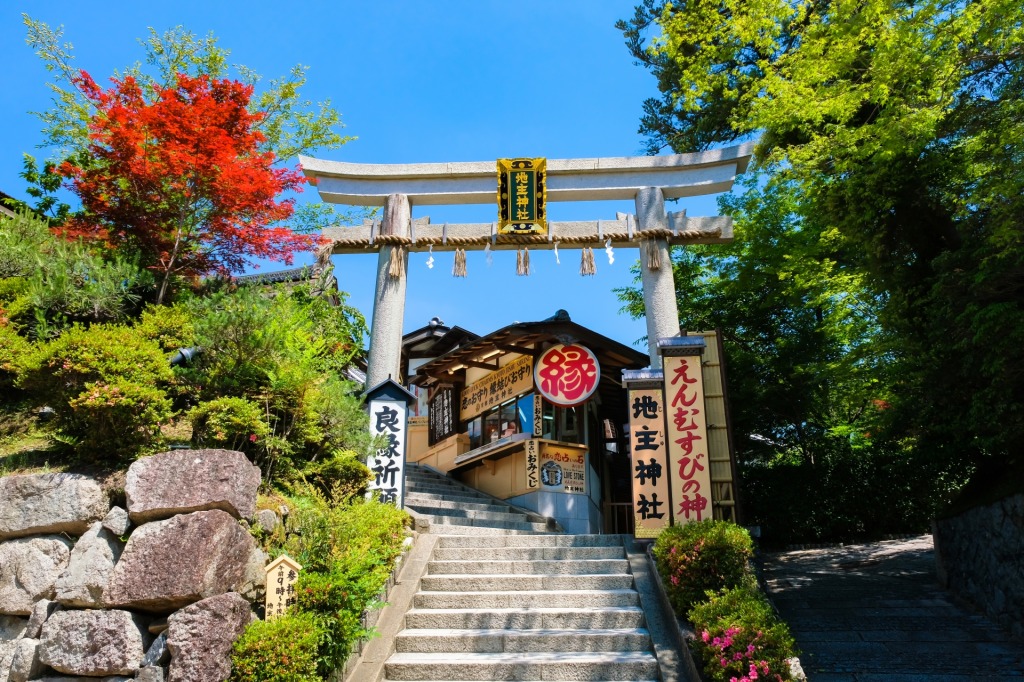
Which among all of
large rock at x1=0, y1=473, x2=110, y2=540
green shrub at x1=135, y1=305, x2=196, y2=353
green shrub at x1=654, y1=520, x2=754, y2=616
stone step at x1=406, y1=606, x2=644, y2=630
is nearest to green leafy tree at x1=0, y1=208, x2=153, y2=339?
green shrub at x1=135, y1=305, x2=196, y2=353

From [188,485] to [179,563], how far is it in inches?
30.9

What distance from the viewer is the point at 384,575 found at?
6.84 meters

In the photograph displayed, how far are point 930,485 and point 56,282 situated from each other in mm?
16774

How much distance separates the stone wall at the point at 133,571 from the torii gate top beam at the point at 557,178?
302 inches

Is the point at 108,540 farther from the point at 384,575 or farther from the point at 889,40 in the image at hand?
the point at 889,40

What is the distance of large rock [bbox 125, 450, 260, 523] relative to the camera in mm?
6633

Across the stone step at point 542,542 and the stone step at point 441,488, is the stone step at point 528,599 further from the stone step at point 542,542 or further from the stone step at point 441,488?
the stone step at point 441,488

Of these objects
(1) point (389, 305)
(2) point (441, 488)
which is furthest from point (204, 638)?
(2) point (441, 488)

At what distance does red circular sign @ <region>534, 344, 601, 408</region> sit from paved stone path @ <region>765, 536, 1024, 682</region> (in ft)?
15.7

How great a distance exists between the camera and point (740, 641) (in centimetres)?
548

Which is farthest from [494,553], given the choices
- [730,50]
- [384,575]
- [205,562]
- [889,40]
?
[730,50]

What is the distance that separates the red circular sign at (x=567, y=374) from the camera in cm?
1405

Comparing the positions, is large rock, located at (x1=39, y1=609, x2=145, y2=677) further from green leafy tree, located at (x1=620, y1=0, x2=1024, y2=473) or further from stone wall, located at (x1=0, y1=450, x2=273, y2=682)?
green leafy tree, located at (x1=620, y1=0, x2=1024, y2=473)

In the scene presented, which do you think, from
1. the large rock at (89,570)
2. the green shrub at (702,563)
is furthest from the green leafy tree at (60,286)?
the green shrub at (702,563)
